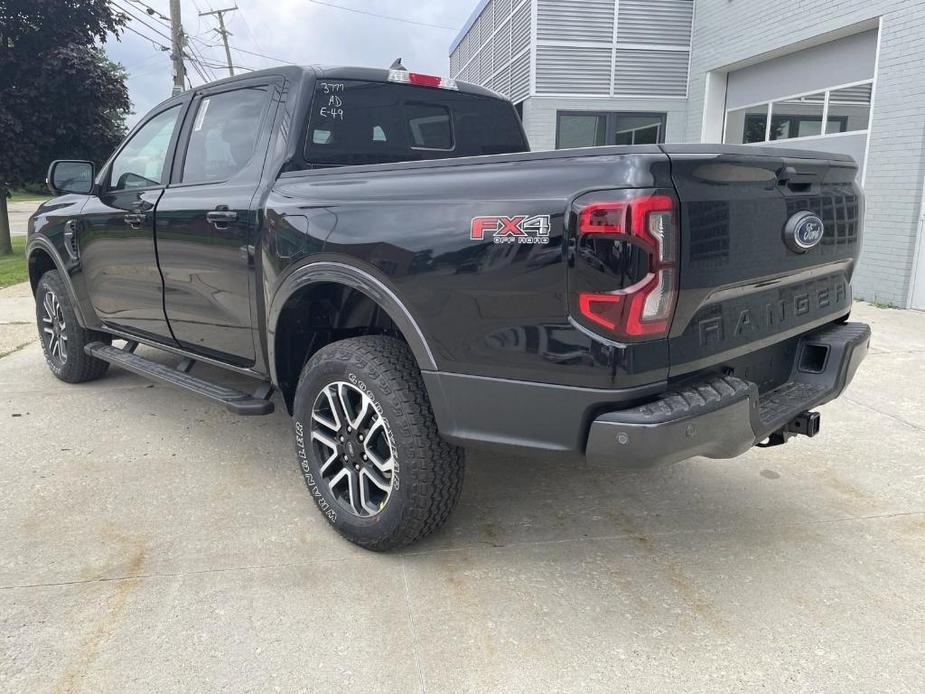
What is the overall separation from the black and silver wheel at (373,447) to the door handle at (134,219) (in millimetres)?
1625

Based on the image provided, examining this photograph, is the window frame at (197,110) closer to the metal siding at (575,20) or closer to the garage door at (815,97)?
the garage door at (815,97)

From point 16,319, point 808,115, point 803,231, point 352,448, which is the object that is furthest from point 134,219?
point 808,115

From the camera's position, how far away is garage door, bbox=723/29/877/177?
9.09 meters

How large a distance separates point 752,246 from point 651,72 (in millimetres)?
13237

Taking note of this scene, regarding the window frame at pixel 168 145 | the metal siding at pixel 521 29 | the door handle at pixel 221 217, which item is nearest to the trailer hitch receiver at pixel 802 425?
the door handle at pixel 221 217

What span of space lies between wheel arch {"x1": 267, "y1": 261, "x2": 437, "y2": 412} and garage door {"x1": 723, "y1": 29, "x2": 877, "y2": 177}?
8.46 m

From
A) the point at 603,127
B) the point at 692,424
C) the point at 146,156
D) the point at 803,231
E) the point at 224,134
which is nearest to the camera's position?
the point at 692,424

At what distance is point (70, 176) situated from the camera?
4523 millimetres

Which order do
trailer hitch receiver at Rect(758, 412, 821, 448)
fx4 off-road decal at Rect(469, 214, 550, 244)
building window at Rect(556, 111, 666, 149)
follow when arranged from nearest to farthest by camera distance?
fx4 off-road decal at Rect(469, 214, 550, 244) < trailer hitch receiver at Rect(758, 412, 821, 448) < building window at Rect(556, 111, 666, 149)

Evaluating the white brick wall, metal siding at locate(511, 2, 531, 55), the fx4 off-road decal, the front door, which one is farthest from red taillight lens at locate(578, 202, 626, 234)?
metal siding at locate(511, 2, 531, 55)

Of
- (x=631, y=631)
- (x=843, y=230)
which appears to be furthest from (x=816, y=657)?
(x=843, y=230)

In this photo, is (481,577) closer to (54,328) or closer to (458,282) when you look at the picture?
(458,282)

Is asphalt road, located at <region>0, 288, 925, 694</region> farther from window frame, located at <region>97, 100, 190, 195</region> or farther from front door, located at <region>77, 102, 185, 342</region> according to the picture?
window frame, located at <region>97, 100, 190, 195</region>

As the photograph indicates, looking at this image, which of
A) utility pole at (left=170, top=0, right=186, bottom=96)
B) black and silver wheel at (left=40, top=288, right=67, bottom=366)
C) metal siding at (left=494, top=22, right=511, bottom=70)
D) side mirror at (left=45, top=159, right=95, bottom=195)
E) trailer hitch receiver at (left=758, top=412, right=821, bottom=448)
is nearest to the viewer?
trailer hitch receiver at (left=758, top=412, right=821, bottom=448)
